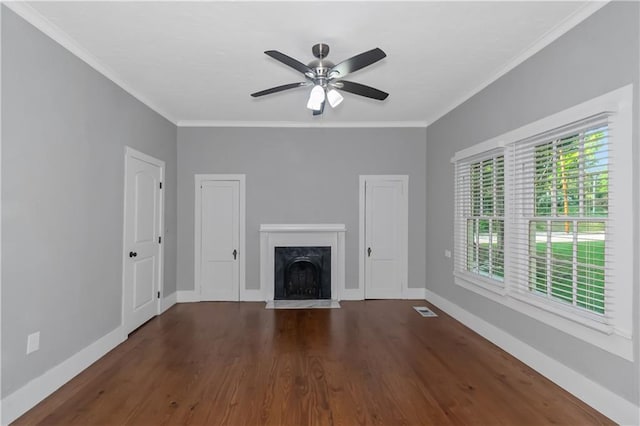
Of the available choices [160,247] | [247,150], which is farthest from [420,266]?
[160,247]

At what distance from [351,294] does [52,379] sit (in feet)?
12.4

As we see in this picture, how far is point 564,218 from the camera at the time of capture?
2.52m

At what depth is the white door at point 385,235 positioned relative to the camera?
5250 millimetres

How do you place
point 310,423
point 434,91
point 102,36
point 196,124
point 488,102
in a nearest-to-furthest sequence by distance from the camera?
1. point 310,423
2. point 102,36
3. point 488,102
4. point 434,91
5. point 196,124

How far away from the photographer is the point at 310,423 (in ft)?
6.89

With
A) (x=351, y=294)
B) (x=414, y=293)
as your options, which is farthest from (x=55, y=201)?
(x=414, y=293)

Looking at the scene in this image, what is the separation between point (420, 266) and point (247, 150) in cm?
341

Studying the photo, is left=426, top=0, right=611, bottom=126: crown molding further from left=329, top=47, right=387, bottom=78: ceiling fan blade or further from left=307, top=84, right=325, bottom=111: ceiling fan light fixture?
left=307, top=84, right=325, bottom=111: ceiling fan light fixture

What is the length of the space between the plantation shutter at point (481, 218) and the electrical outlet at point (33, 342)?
4.07 m

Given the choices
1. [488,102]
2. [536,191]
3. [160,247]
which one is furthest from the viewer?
[160,247]

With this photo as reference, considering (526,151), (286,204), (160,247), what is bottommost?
(160,247)

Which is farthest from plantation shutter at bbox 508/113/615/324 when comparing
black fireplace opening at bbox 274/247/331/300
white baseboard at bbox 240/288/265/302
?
white baseboard at bbox 240/288/265/302

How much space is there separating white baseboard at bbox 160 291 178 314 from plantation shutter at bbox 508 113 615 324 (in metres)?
4.40

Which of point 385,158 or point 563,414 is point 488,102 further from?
point 563,414
